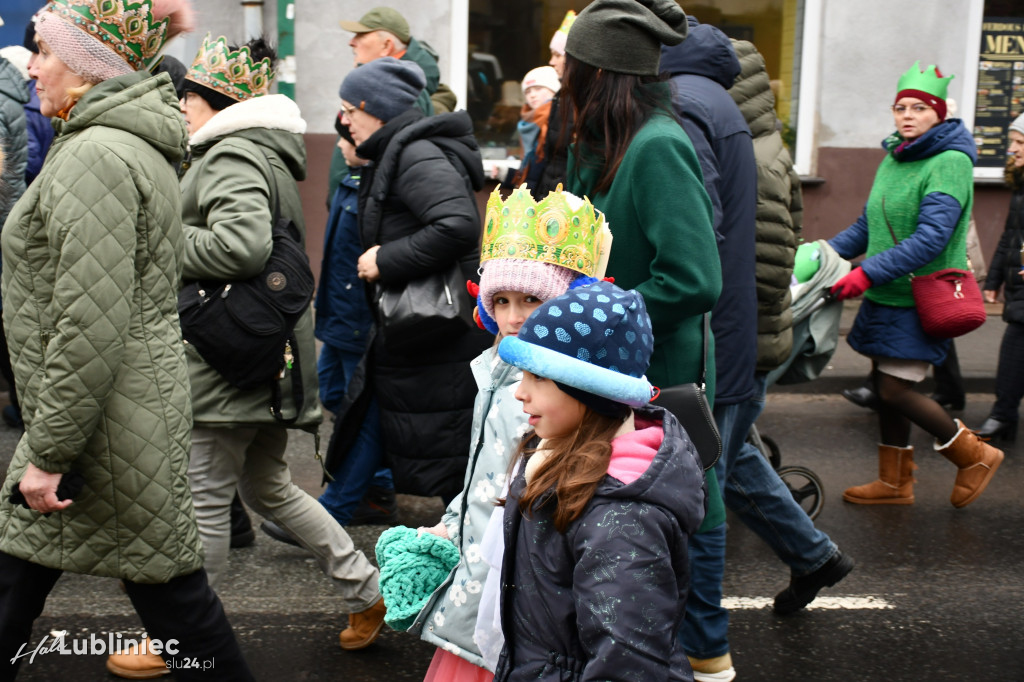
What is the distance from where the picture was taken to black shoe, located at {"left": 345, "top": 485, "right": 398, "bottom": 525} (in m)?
5.15

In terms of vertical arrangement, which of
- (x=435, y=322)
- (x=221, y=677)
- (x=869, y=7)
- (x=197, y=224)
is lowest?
(x=221, y=677)

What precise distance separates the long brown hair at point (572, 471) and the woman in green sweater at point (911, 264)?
10.9 feet

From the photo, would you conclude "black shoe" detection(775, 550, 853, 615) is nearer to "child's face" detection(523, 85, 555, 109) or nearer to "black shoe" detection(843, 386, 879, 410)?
"black shoe" detection(843, 386, 879, 410)

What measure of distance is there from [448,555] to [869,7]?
9407 mm

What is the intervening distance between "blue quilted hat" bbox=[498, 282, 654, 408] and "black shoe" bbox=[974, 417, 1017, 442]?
206 inches

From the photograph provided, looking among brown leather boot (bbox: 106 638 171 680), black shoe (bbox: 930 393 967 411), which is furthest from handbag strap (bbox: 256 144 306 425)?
black shoe (bbox: 930 393 967 411)

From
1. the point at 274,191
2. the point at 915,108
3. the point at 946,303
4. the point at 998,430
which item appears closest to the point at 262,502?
the point at 274,191

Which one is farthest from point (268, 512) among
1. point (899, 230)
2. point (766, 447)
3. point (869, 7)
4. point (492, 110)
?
point (869, 7)

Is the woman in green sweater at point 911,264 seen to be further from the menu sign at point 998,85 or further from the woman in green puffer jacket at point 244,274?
the menu sign at point 998,85

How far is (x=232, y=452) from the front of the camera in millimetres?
3807

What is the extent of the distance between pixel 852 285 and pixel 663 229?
7.75 feet

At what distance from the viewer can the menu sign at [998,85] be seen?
1098 centimetres

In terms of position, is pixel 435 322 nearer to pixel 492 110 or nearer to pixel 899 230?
pixel 899 230

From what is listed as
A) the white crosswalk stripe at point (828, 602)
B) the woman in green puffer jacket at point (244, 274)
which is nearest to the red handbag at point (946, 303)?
the white crosswalk stripe at point (828, 602)
